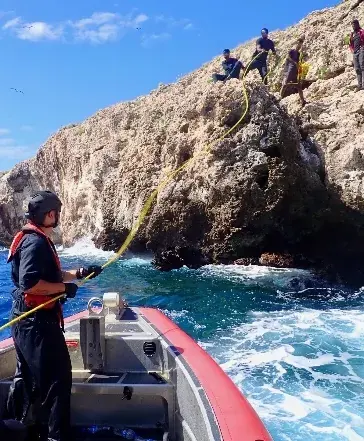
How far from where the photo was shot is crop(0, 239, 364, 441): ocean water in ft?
17.0

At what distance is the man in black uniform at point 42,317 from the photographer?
301cm

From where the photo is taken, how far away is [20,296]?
3.11 m

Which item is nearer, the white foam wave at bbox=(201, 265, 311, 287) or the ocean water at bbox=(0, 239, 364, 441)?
the ocean water at bbox=(0, 239, 364, 441)

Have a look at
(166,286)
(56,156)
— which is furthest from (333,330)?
(56,156)

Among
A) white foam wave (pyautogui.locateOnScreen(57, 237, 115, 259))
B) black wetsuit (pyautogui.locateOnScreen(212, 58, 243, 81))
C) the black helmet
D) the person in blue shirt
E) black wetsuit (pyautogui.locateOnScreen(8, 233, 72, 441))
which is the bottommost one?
white foam wave (pyautogui.locateOnScreen(57, 237, 115, 259))

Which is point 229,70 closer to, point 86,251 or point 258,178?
point 258,178

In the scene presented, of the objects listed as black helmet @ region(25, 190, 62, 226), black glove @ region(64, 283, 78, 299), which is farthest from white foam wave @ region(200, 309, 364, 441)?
black helmet @ region(25, 190, 62, 226)

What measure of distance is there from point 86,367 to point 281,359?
3525 millimetres

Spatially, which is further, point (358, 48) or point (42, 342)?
point (358, 48)

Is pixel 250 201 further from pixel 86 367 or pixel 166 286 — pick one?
pixel 86 367

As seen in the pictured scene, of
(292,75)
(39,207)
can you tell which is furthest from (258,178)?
(39,207)

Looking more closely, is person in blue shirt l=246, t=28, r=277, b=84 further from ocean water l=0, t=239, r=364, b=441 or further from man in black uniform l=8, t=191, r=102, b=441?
man in black uniform l=8, t=191, r=102, b=441

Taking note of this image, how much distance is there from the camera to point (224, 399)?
115 inches

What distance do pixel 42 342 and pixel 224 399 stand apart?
3.97 feet
